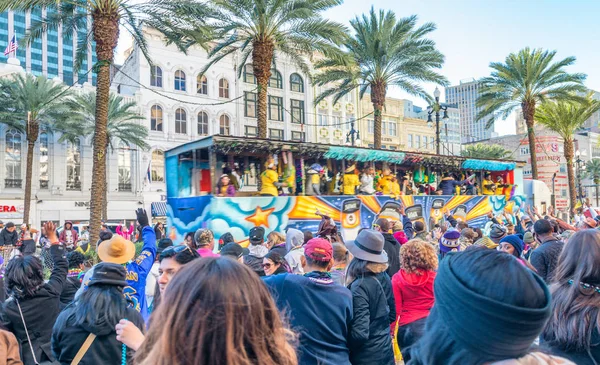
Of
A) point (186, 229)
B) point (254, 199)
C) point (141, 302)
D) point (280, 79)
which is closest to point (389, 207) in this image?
point (254, 199)

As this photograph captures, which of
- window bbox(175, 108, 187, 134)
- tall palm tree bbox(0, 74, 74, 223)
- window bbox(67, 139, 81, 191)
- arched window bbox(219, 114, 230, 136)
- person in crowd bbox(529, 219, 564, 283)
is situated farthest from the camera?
arched window bbox(219, 114, 230, 136)

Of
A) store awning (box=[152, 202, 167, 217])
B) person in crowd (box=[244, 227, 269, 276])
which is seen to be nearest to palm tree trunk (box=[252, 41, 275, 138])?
person in crowd (box=[244, 227, 269, 276])

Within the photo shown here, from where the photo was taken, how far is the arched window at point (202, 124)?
→ 40.7 meters

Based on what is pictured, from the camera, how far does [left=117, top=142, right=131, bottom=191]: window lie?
37719 millimetres

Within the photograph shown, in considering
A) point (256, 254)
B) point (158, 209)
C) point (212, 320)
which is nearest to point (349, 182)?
point (256, 254)

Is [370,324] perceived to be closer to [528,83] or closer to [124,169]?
[528,83]

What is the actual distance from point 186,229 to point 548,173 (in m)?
60.5

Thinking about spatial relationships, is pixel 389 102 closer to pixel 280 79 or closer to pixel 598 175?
pixel 280 79

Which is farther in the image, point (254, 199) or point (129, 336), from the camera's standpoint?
point (254, 199)

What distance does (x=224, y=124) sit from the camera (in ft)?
139

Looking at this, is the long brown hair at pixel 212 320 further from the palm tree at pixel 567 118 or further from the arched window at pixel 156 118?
the arched window at pixel 156 118

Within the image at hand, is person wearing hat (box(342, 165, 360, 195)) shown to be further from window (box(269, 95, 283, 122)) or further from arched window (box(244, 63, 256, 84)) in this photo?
window (box(269, 95, 283, 122))

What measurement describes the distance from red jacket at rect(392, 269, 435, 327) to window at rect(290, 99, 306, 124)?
4198 cm

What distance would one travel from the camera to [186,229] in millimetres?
13805
